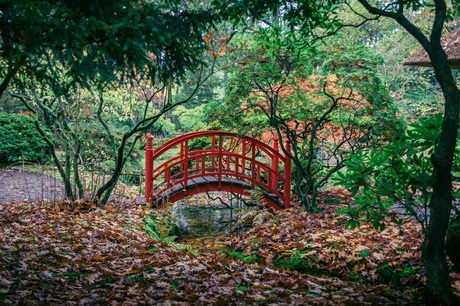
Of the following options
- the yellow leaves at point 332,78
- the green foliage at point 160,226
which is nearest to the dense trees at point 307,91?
the yellow leaves at point 332,78

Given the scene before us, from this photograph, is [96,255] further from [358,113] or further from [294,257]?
[358,113]

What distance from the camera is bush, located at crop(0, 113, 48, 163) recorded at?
35.9 ft

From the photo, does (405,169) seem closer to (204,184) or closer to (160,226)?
(160,226)

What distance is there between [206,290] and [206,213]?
630 cm

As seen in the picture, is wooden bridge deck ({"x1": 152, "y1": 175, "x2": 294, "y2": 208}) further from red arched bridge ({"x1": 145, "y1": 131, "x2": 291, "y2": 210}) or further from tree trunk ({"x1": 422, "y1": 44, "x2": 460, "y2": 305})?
tree trunk ({"x1": 422, "y1": 44, "x2": 460, "y2": 305})

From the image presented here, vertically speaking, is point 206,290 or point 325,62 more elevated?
point 325,62

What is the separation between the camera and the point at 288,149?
7.45 m

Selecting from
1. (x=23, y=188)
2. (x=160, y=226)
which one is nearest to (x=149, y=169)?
(x=160, y=226)

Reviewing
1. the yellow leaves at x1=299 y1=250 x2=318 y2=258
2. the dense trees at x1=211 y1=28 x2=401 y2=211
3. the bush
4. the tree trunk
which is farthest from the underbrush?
the bush

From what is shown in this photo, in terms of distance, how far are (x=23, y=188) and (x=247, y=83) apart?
21.0 feet

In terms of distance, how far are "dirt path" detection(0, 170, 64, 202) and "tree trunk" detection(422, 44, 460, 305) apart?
6.37m

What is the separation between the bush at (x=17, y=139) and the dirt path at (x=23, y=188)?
2.41 ft

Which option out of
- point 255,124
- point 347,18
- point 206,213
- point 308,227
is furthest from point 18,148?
point 347,18

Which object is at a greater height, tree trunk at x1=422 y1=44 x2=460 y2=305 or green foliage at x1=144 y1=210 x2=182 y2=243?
tree trunk at x1=422 y1=44 x2=460 y2=305
